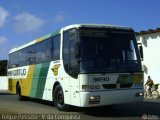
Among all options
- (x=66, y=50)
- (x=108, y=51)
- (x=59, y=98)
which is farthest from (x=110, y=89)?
(x=59, y=98)

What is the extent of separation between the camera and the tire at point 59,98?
1656 centimetres

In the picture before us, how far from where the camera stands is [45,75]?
61.7 ft

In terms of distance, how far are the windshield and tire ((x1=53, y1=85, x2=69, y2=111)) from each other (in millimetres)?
2477

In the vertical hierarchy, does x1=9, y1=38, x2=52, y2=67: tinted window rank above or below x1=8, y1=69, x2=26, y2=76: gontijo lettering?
above

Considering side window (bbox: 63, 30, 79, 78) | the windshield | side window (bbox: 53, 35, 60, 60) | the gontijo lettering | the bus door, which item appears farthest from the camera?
the gontijo lettering

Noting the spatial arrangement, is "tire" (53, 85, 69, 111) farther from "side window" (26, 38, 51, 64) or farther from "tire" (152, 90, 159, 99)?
"tire" (152, 90, 159, 99)

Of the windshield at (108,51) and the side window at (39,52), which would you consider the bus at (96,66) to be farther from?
the side window at (39,52)

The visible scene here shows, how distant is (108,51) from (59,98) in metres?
3.18

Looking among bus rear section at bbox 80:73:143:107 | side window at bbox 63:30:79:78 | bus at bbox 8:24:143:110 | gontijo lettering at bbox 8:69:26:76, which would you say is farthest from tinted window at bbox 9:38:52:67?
bus rear section at bbox 80:73:143:107

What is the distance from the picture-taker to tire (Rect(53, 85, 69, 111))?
54.3 ft

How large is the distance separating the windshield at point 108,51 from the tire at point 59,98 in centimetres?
248

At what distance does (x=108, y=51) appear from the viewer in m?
15.1

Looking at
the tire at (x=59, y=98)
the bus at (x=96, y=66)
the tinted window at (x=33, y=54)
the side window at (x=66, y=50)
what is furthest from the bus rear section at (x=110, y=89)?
the tinted window at (x=33, y=54)

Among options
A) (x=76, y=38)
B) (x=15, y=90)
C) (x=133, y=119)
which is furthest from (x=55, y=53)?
(x=15, y=90)
